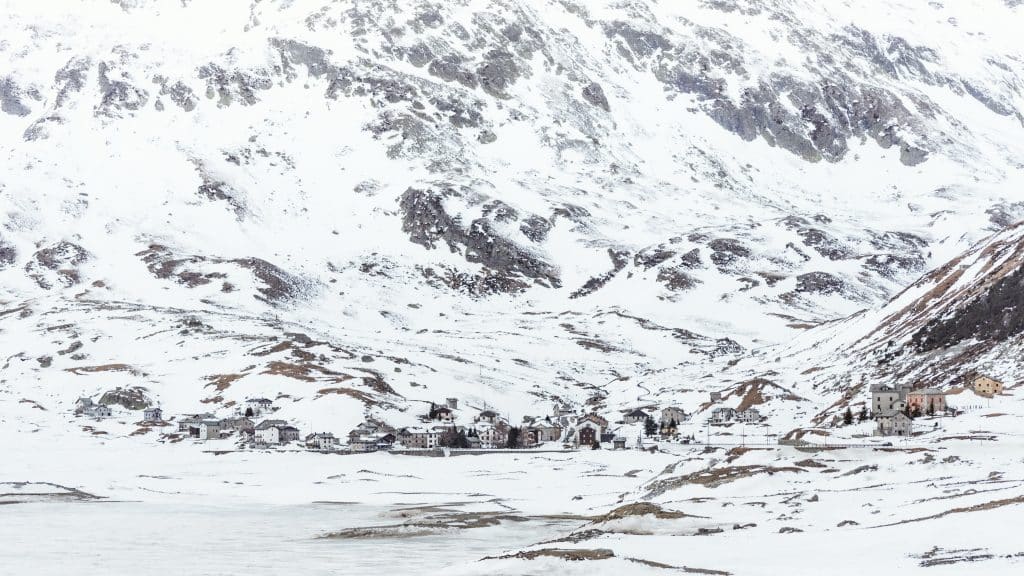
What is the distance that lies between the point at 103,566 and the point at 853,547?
31.7 m

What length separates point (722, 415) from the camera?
142 metres

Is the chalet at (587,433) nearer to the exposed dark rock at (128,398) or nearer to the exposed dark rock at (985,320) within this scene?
the exposed dark rock at (985,320)

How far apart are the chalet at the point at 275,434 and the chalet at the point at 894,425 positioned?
251 feet

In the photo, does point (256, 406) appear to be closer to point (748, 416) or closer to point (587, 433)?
point (587, 433)

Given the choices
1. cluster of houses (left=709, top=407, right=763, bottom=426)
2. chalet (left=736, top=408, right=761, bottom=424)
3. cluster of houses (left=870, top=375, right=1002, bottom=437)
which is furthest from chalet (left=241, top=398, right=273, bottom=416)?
cluster of houses (left=870, top=375, right=1002, bottom=437)

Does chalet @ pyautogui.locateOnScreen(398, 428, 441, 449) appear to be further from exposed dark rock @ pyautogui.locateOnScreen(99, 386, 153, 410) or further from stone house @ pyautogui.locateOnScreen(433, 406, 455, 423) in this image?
exposed dark rock @ pyautogui.locateOnScreen(99, 386, 153, 410)

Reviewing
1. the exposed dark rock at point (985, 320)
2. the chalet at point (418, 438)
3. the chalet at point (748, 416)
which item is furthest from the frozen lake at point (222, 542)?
the exposed dark rock at point (985, 320)

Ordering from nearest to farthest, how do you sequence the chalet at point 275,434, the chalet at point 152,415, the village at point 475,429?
1. the village at point 475,429
2. the chalet at point 275,434
3. the chalet at point 152,415

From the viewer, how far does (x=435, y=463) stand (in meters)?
119

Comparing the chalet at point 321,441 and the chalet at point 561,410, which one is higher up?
the chalet at point 561,410

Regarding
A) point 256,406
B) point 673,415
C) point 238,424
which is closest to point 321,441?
point 238,424

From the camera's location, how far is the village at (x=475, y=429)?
130375 millimetres

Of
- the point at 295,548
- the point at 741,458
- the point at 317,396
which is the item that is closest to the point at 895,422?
the point at 741,458

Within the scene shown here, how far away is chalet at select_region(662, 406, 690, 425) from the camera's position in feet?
489
